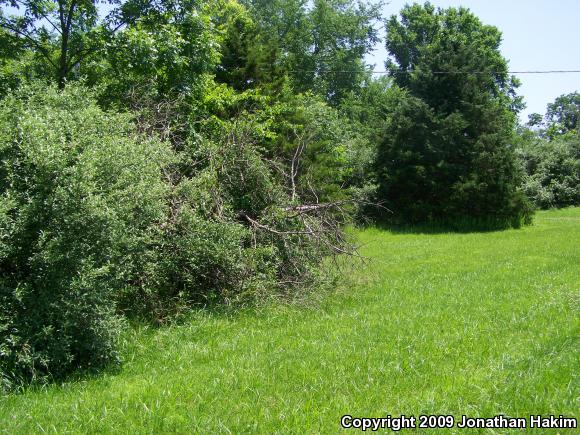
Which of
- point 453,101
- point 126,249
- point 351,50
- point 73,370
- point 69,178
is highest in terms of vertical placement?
point 351,50

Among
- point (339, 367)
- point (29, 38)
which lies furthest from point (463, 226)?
point (339, 367)

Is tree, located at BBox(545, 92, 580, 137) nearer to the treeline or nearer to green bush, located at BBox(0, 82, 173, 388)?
the treeline

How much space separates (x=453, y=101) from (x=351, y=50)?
21.1 metres

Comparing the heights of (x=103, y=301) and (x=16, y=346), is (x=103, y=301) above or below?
above

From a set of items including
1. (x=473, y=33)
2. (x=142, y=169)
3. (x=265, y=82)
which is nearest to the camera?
(x=142, y=169)

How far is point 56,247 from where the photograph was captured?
17.4ft

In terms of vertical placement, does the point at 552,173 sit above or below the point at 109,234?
above

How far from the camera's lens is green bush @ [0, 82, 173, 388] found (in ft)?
17.0

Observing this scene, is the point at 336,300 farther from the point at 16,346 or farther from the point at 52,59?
the point at 52,59

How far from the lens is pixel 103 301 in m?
5.57

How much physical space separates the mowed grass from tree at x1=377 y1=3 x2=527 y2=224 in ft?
39.1

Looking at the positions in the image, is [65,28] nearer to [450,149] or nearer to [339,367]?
[339,367]

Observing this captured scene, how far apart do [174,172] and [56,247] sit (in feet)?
Answer: 11.6

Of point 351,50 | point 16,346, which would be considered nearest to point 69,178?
point 16,346
